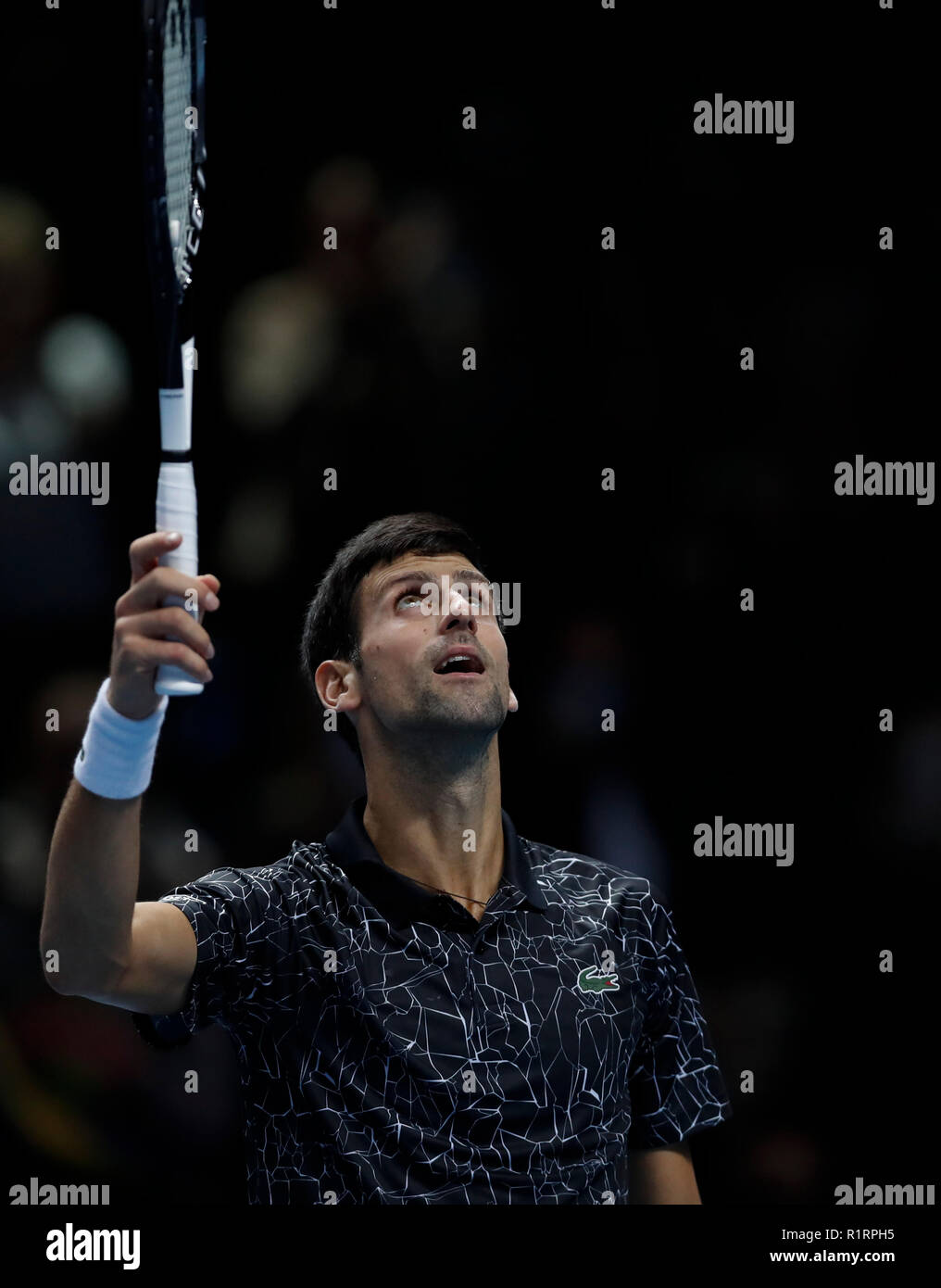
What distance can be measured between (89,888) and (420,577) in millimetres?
751

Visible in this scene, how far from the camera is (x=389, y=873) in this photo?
1.65 meters

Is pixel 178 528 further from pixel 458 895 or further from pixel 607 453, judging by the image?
pixel 607 453

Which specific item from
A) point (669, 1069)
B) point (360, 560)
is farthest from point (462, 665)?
point (669, 1069)

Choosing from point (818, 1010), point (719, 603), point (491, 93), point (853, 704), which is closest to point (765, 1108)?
point (818, 1010)

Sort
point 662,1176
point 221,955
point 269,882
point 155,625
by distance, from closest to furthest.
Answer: point 155,625 < point 221,955 < point 269,882 < point 662,1176

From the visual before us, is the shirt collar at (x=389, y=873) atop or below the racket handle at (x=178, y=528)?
below

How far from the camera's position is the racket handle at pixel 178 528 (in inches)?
43.2

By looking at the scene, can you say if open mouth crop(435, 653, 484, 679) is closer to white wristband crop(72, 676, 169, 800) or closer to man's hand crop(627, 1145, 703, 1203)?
white wristband crop(72, 676, 169, 800)

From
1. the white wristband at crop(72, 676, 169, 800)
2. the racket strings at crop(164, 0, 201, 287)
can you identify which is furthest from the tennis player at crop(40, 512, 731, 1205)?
the racket strings at crop(164, 0, 201, 287)

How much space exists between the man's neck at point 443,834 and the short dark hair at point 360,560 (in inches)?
8.6

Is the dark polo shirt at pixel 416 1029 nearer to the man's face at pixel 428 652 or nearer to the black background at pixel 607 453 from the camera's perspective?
the man's face at pixel 428 652

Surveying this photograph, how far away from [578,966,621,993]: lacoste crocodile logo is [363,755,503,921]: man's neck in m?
0.16

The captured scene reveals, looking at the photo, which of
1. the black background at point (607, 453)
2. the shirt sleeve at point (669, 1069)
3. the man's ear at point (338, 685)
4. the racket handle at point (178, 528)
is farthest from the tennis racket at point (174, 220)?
the black background at point (607, 453)

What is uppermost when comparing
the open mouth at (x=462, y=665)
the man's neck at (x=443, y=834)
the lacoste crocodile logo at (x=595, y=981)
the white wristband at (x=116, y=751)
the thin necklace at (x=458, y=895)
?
the open mouth at (x=462, y=665)
